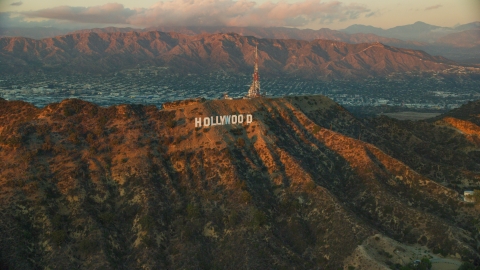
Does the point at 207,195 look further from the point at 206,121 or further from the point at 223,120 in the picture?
the point at 223,120

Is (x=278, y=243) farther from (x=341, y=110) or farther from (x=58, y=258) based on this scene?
(x=341, y=110)

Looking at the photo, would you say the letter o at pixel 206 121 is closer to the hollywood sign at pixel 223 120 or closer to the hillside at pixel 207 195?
the hollywood sign at pixel 223 120

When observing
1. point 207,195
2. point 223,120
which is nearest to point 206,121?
point 223,120

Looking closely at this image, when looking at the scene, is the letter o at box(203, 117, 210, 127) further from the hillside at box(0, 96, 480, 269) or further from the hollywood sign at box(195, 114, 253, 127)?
the hillside at box(0, 96, 480, 269)

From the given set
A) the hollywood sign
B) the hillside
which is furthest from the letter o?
the hillside

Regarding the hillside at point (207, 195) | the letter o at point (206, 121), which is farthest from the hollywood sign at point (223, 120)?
the hillside at point (207, 195)

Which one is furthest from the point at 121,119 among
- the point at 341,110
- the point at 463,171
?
the point at 463,171
